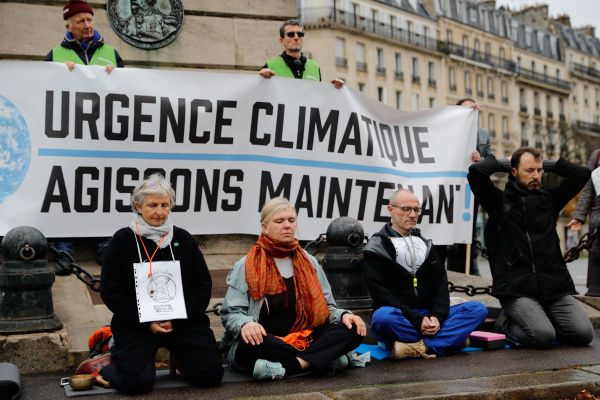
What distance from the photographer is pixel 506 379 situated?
16.8ft

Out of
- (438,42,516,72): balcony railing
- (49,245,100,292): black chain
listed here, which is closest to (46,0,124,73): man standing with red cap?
(49,245,100,292): black chain

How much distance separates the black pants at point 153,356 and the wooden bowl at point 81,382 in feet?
0.29

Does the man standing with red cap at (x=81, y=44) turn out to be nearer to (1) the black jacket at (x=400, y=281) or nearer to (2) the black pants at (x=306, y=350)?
(1) the black jacket at (x=400, y=281)

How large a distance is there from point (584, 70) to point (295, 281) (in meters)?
82.7

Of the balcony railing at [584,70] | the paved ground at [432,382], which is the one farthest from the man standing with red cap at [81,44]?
the balcony railing at [584,70]

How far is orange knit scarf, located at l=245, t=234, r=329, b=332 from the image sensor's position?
17.7 feet

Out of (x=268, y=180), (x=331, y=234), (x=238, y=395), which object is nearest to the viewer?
(x=238, y=395)

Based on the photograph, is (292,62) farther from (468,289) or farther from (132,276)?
→ (132,276)

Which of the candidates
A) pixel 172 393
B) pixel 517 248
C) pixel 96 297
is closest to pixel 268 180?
pixel 96 297

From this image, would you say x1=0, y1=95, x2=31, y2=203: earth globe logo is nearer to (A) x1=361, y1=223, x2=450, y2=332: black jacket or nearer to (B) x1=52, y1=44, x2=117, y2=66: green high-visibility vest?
(B) x1=52, y1=44, x2=117, y2=66: green high-visibility vest

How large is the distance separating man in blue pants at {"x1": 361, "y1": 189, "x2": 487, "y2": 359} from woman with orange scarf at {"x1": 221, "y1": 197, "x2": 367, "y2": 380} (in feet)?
1.80

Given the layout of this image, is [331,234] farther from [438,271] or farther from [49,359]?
[49,359]

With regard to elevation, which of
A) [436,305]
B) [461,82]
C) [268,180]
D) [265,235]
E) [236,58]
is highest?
[461,82]

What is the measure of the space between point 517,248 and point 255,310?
6.92 ft
